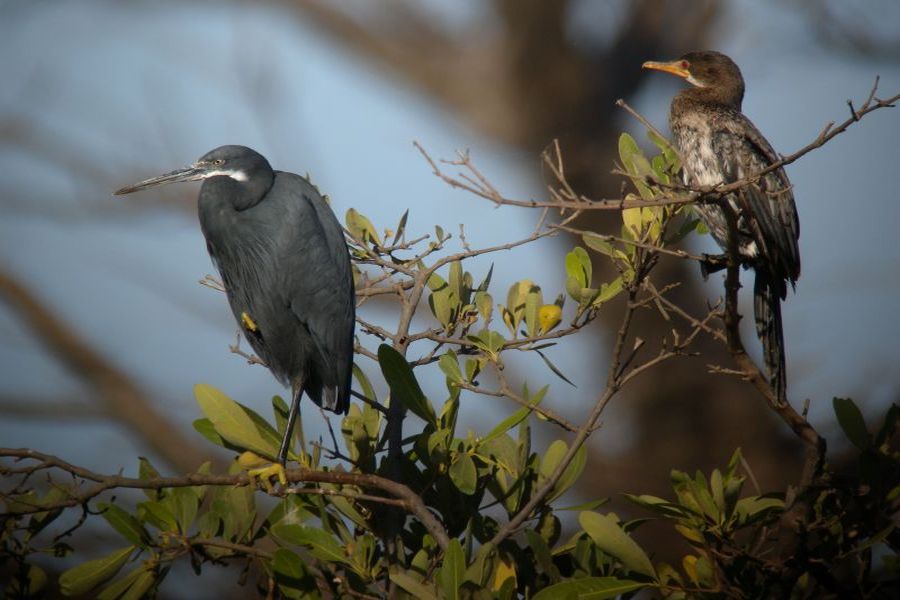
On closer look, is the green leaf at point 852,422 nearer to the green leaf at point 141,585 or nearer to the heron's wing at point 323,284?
the heron's wing at point 323,284

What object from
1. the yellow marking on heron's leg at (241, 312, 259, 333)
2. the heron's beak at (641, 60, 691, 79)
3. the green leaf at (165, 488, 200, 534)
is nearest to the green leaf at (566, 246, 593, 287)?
the green leaf at (165, 488, 200, 534)

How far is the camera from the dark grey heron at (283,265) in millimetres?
2893

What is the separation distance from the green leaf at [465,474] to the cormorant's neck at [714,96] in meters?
2.01

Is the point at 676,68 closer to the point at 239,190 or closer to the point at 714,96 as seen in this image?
the point at 714,96

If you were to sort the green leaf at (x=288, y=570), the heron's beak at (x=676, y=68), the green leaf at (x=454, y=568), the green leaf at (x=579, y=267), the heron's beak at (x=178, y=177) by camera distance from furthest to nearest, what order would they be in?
the heron's beak at (x=676, y=68) < the heron's beak at (x=178, y=177) < the green leaf at (x=579, y=267) < the green leaf at (x=288, y=570) < the green leaf at (x=454, y=568)

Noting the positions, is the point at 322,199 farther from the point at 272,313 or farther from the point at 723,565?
the point at 723,565

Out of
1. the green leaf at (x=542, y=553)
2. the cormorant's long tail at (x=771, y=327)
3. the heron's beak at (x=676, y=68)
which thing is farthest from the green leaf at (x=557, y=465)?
the heron's beak at (x=676, y=68)

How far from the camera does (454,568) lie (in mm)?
1808

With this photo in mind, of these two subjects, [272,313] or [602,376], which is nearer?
[272,313]

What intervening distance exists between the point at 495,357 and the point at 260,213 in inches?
41.1

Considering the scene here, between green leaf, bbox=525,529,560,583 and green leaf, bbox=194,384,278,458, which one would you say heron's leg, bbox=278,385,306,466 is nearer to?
green leaf, bbox=194,384,278,458

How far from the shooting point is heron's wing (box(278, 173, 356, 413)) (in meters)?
2.86

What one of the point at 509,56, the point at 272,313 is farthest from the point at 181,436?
the point at 272,313

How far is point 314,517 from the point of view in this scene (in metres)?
2.20
